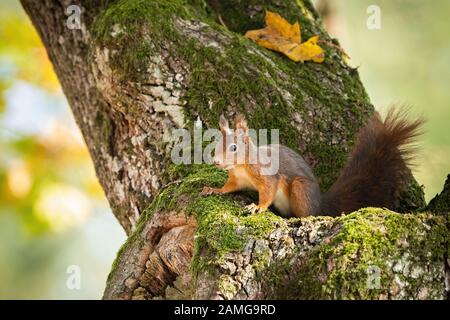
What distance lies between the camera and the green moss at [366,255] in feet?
6.87

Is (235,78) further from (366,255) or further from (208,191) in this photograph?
(366,255)

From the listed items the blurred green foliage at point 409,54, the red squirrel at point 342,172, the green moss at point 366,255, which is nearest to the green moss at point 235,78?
the red squirrel at point 342,172

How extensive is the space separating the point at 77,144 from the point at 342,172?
3.64 metres

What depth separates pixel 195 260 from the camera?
2.40m

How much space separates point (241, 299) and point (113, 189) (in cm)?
166

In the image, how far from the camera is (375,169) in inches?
126

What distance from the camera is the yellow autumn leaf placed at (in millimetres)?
3762

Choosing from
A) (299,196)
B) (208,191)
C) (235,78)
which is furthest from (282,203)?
(235,78)

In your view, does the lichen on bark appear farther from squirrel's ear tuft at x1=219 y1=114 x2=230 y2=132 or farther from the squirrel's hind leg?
squirrel's ear tuft at x1=219 y1=114 x2=230 y2=132

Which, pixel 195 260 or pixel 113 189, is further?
pixel 113 189

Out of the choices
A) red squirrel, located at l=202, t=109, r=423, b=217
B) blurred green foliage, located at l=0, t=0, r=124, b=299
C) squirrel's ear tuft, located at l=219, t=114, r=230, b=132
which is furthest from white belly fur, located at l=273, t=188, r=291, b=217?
blurred green foliage, located at l=0, t=0, r=124, b=299
